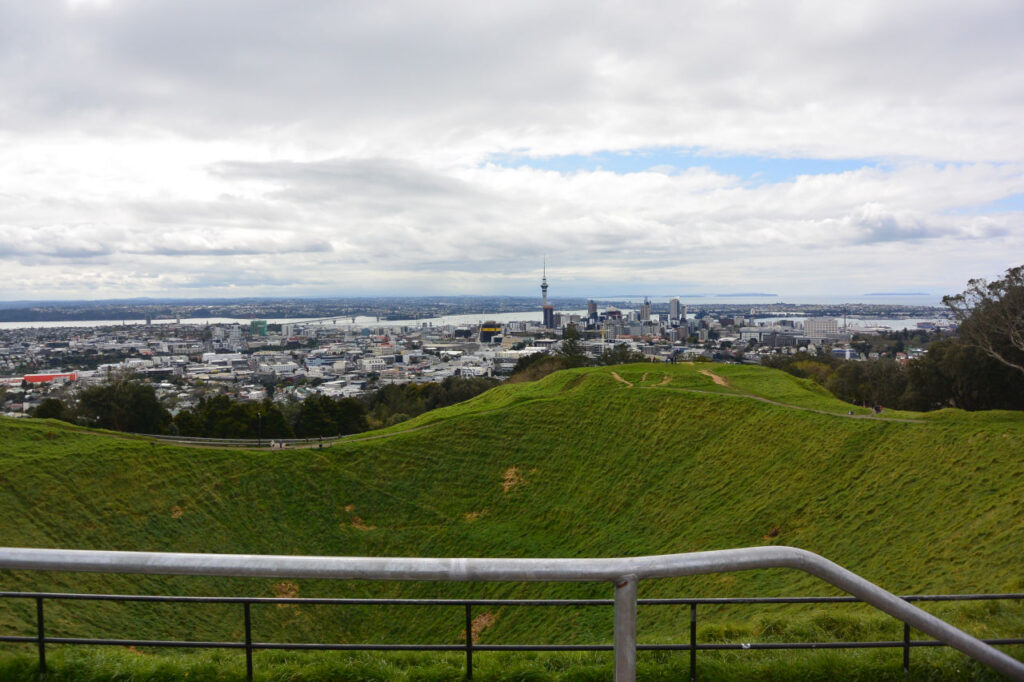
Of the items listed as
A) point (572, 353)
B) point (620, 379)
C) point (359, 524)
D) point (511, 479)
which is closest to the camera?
point (359, 524)

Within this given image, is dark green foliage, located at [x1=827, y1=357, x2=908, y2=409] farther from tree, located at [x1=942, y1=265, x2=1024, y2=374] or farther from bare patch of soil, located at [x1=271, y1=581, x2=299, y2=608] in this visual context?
bare patch of soil, located at [x1=271, y1=581, x2=299, y2=608]

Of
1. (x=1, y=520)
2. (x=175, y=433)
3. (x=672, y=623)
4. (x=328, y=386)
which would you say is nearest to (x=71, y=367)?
(x=328, y=386)

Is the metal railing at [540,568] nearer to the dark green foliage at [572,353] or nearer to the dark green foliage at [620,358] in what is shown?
the dark green foliage at [572,353]

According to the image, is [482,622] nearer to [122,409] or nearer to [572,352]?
[122,409]

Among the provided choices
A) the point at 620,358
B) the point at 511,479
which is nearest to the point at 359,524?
the point at 511,479

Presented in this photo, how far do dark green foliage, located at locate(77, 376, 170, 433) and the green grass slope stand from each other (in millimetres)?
11559

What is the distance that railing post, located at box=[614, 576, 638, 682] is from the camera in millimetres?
2156

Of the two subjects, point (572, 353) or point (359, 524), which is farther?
point (572, 353)

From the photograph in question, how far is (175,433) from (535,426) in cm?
2134

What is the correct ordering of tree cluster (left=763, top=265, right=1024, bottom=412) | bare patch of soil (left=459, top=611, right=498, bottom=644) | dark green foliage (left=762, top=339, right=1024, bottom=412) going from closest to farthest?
bare patch of soil (left=459, top=611, right=498, bottom=644), tree cluster (left=763, top=265, right=1024, bottom=412), dark green foliage (left=762, top=339, right=1024, bottom=412)

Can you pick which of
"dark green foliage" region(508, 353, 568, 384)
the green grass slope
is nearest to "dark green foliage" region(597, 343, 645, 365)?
"dark green foliage" region(508, 353, 568, 384)

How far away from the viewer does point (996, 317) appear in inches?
912

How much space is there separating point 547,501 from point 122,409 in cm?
2721

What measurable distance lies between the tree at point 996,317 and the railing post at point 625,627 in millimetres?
26654
